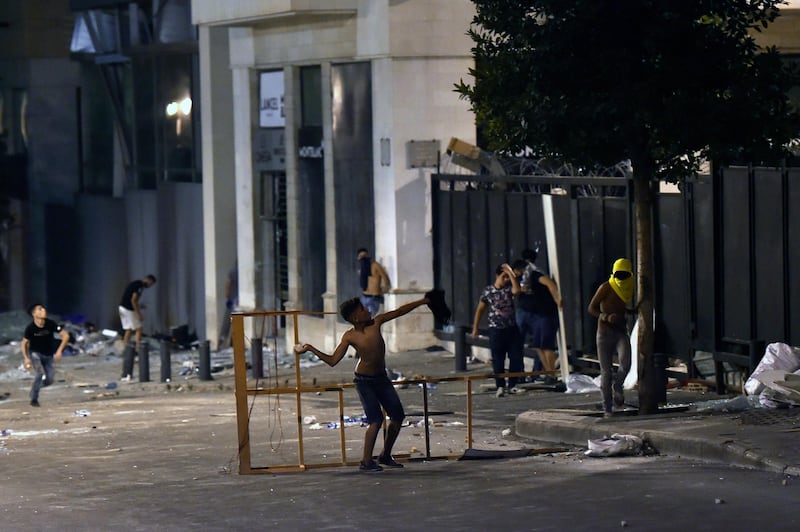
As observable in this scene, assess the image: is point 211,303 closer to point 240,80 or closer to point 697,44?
point 240,80

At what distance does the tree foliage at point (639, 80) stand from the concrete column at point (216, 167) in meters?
15.9

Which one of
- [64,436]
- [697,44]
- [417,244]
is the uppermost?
[697,44]

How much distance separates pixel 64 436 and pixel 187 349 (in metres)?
13.2

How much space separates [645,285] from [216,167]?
1648cm

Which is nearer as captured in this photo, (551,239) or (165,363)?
(551,239)

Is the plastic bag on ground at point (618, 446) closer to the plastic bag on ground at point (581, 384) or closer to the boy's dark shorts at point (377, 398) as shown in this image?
the boy's dark shorts at point (377, 398)

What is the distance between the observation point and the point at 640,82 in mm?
12891

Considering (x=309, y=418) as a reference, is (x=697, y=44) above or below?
above

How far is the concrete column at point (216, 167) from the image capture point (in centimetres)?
2869

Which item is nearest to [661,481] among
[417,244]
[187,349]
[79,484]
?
[79,484]

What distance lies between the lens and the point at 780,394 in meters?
13.9

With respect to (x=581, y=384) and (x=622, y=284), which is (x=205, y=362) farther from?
(x=622, y=284)

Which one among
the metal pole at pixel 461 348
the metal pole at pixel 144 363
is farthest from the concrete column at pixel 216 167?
the metal pole at pixel 461 348

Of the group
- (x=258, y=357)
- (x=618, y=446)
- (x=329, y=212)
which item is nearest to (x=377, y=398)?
(x=618, y=446)
